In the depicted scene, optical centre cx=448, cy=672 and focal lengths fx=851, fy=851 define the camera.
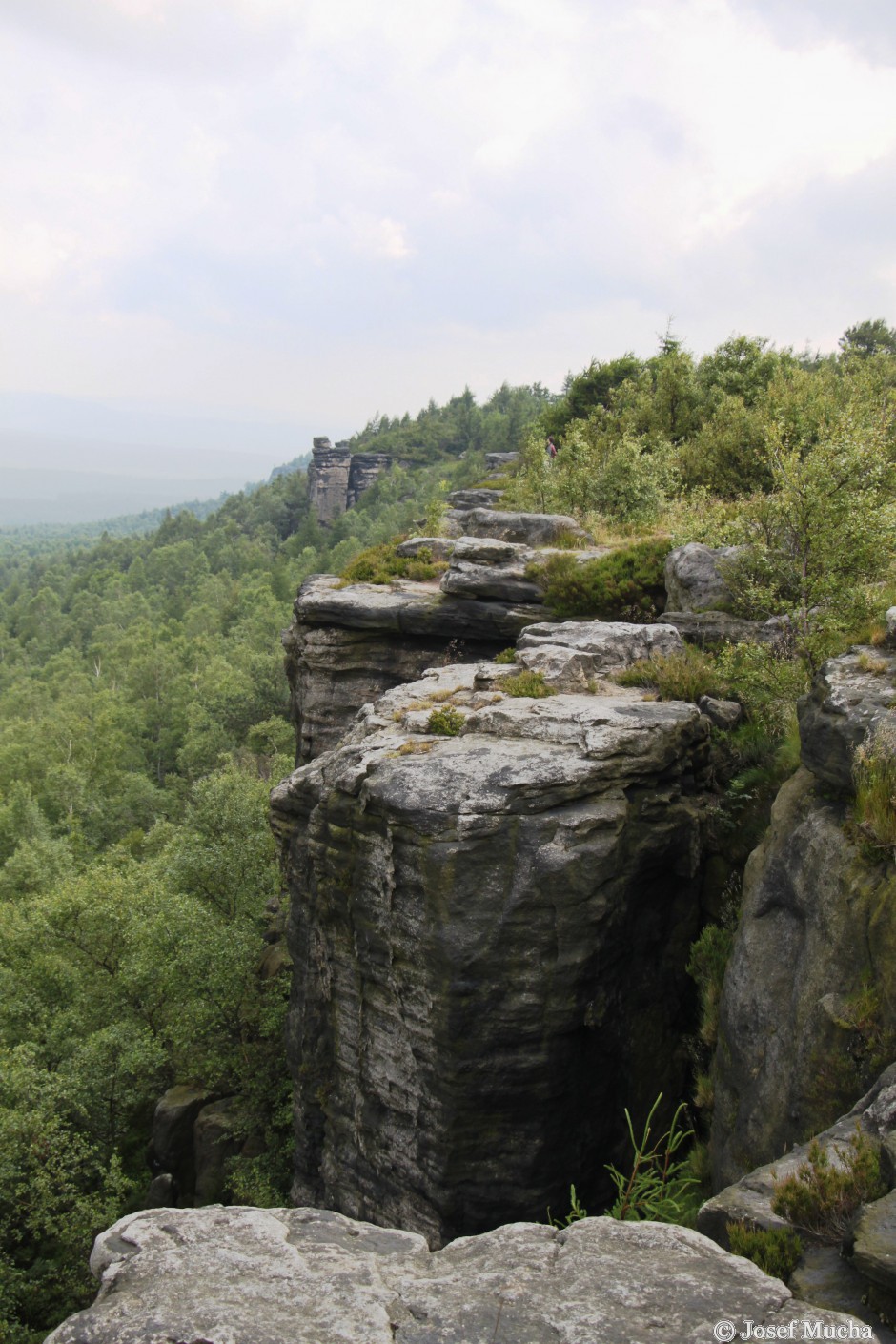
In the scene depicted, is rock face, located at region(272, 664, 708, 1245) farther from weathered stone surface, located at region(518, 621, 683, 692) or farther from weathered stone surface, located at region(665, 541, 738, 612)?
weathered stone surface, located at region(665, 541, 738, 612)

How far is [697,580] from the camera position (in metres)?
21.0

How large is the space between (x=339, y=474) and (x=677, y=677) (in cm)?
15109

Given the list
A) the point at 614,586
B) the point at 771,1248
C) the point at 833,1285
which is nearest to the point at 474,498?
the point at 614,586

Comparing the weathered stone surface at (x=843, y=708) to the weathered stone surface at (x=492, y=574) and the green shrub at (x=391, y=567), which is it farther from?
the green shrub at (x=391, y=567)

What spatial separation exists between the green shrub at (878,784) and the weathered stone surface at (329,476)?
508 feet

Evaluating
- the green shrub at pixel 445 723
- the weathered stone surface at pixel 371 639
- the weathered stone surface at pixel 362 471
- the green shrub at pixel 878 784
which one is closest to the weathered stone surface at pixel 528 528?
the weathered stone surface at pixel 371 639

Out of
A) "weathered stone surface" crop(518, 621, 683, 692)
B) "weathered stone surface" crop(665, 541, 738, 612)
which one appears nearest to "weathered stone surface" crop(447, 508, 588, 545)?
"weathered stone surface" crop(665, 541, 738, 612)

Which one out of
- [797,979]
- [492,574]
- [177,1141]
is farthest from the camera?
[492,574]

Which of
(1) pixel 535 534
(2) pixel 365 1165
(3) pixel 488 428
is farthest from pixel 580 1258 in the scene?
(3) pixel 488 428

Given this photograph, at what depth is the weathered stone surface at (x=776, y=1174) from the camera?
270 inches

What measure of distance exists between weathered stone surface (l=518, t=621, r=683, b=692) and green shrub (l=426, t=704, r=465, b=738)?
2.34 metres

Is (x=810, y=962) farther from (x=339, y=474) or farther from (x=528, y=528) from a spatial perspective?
(x=339, y=474)

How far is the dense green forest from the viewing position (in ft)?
52.0

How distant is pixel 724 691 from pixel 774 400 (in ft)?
83.8
